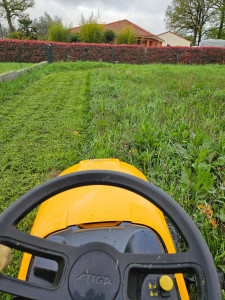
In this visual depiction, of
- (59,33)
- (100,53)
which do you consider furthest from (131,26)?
(100,53)

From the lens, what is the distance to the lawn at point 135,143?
1591 mm

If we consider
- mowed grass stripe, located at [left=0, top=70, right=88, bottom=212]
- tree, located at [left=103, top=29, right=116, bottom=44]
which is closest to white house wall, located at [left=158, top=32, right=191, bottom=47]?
tree, located at [left=103, top=29, right=116, bottom=44]

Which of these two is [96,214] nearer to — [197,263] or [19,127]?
[197,263]

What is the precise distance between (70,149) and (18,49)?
15203mm

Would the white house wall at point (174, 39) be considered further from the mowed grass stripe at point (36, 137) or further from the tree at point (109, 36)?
the mowed grass stripe at point (36, 137)

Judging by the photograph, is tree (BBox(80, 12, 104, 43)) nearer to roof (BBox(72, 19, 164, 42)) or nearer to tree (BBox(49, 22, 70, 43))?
tree (BBox(49, 22, 70, 43))

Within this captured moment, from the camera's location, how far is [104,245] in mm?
520

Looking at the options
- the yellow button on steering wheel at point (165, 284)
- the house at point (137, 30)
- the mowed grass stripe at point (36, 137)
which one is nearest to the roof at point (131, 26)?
the house at point (137, 30)

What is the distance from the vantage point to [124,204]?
891mm

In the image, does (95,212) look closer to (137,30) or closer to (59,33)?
(59,33)

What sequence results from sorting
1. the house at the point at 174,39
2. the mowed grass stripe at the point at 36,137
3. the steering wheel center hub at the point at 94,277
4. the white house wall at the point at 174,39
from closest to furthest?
1. the steering wheel center hub at the point at 94,277
2. the mowed grass stripe at the point at 36,137
3. the house at the point at 174,39
4. the white house wall at the point at 174,39

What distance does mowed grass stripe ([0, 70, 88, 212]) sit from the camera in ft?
6.94

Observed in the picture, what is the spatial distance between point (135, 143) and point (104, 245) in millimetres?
1893

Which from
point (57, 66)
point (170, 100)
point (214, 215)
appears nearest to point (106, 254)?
point (214, 215)
